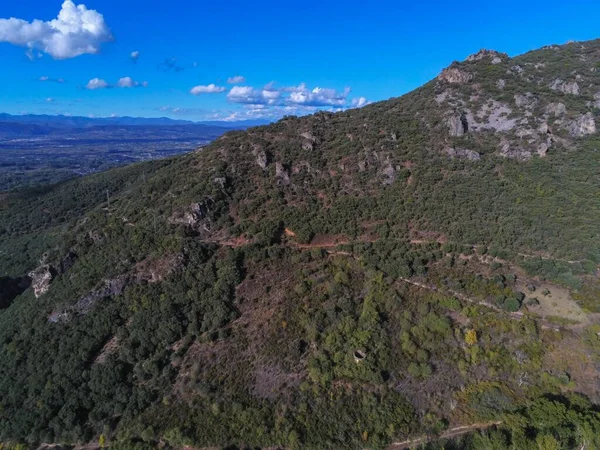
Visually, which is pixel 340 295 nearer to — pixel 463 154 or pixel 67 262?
pixel 463 154

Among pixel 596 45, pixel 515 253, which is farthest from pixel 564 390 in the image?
pixel 596 45

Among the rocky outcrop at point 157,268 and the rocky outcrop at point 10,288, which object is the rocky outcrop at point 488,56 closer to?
the rocky outcrop at point 157,268

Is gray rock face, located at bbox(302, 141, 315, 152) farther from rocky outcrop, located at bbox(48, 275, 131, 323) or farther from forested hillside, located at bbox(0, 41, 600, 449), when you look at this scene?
rocky outcrop, located at bbox(48, 275, 131, 323)

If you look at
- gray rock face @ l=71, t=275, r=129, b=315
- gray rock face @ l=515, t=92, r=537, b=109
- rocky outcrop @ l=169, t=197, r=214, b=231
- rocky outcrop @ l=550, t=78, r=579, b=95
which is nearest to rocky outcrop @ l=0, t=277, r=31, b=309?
gray rock face @ l=71, t=275, r=129, b=315

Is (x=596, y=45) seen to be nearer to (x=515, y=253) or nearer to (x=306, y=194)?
(x=515, y=253)

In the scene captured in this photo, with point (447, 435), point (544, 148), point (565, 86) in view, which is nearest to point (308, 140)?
point (544, 148)
